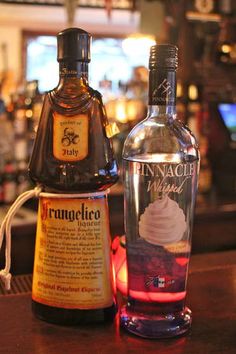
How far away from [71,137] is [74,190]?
0.07 meters

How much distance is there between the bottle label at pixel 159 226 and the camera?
687mm

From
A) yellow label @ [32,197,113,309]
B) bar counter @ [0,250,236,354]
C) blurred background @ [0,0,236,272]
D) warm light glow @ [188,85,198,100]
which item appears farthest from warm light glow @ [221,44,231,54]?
yellow label @ [32,197,113,309]

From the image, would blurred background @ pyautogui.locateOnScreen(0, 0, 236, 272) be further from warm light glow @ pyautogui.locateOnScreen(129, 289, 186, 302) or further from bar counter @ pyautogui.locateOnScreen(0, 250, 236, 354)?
warm light glow @ pyautogui.locateOnScreen(129, 289, 186, 302)

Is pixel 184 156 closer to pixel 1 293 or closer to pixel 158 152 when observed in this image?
pixel 158 152

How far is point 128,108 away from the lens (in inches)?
137

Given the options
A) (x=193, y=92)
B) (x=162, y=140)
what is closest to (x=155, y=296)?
(x=162, y=140)

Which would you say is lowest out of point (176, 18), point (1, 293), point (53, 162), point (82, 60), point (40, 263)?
point (1, 293)

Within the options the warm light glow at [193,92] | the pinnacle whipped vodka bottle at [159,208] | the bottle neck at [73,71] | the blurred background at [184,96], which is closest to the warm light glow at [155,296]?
the pinnacle whipped vodka bottle at [159,208]

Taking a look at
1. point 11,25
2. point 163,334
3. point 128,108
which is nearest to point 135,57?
point 11,25

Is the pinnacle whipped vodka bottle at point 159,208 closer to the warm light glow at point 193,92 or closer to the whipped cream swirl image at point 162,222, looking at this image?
the whipped cream swirl image at point 162,222

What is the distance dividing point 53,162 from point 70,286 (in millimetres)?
161

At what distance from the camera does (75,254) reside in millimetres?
718

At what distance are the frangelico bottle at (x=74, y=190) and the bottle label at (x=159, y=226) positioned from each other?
0.04 metres

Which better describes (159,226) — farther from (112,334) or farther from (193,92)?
(193,92)
